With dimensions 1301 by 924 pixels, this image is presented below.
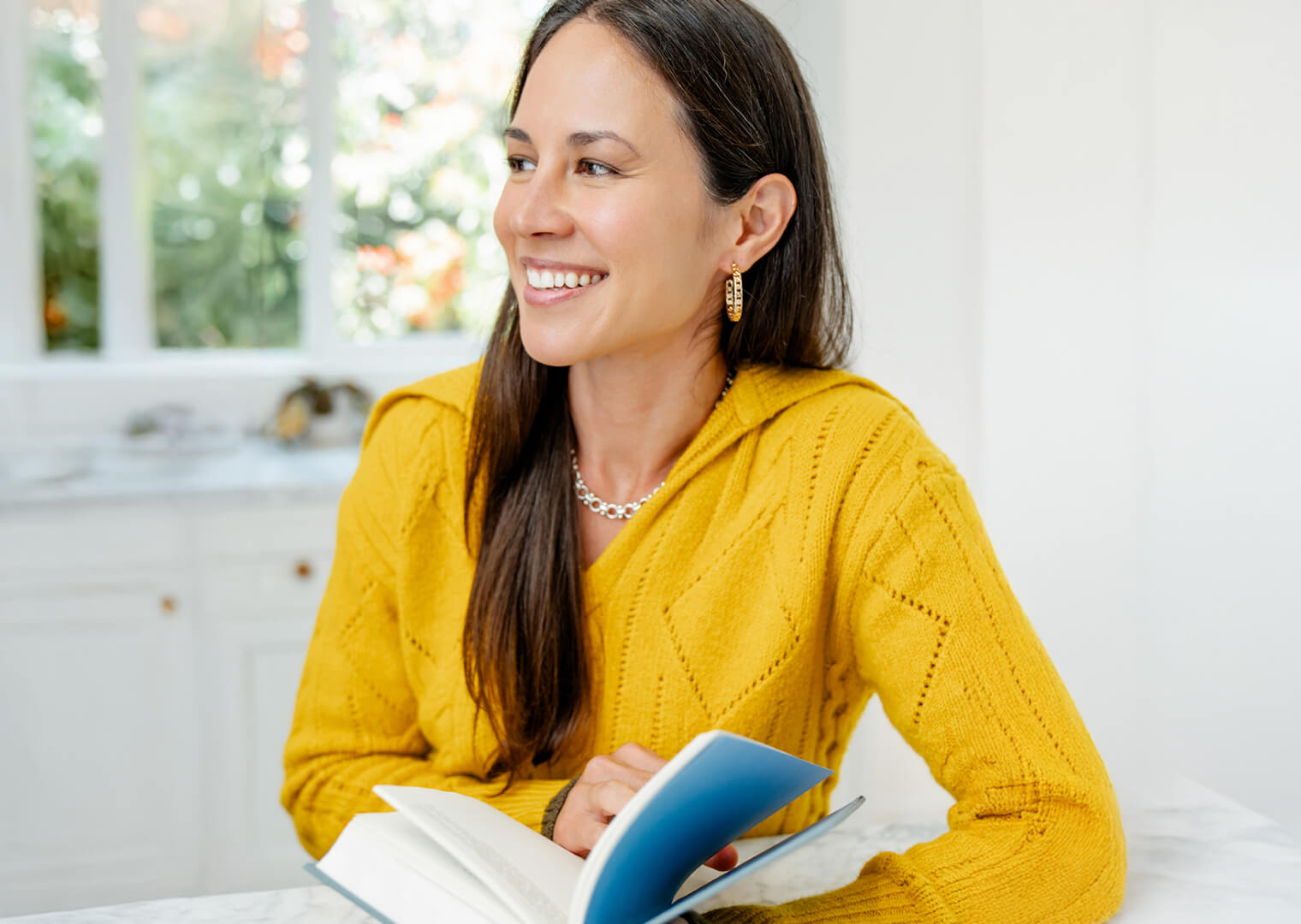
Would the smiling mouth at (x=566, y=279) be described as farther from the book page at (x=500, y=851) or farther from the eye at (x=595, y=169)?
the book page at (x=500, y=851)

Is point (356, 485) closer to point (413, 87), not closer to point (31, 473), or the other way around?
point (31, 473)

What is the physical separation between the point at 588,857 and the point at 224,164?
9.00 feet

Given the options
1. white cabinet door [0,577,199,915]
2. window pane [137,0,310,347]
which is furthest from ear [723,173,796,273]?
window pane [137,0,310,347]

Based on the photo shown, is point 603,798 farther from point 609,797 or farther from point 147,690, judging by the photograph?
point 147,690

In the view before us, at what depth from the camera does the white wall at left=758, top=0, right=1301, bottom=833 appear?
5.24ft


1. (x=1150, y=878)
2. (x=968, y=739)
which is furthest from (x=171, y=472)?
(x=1150, y=878)

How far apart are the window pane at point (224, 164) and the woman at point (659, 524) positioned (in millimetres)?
2039

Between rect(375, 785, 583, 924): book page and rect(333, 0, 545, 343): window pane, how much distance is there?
2.41 m

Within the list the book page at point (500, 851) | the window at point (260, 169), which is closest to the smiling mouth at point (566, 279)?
the book page at point (500, 851)

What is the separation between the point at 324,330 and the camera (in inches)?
122

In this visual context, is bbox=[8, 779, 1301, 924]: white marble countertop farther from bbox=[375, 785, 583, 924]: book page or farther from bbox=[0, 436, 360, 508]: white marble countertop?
bbox=[0, 436, 360, 508]: white marble countertop

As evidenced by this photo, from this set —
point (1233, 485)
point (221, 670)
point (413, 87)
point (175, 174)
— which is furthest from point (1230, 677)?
point (175, 174)

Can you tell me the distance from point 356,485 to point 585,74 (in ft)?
1.48

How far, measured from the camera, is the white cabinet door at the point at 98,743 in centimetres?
222
